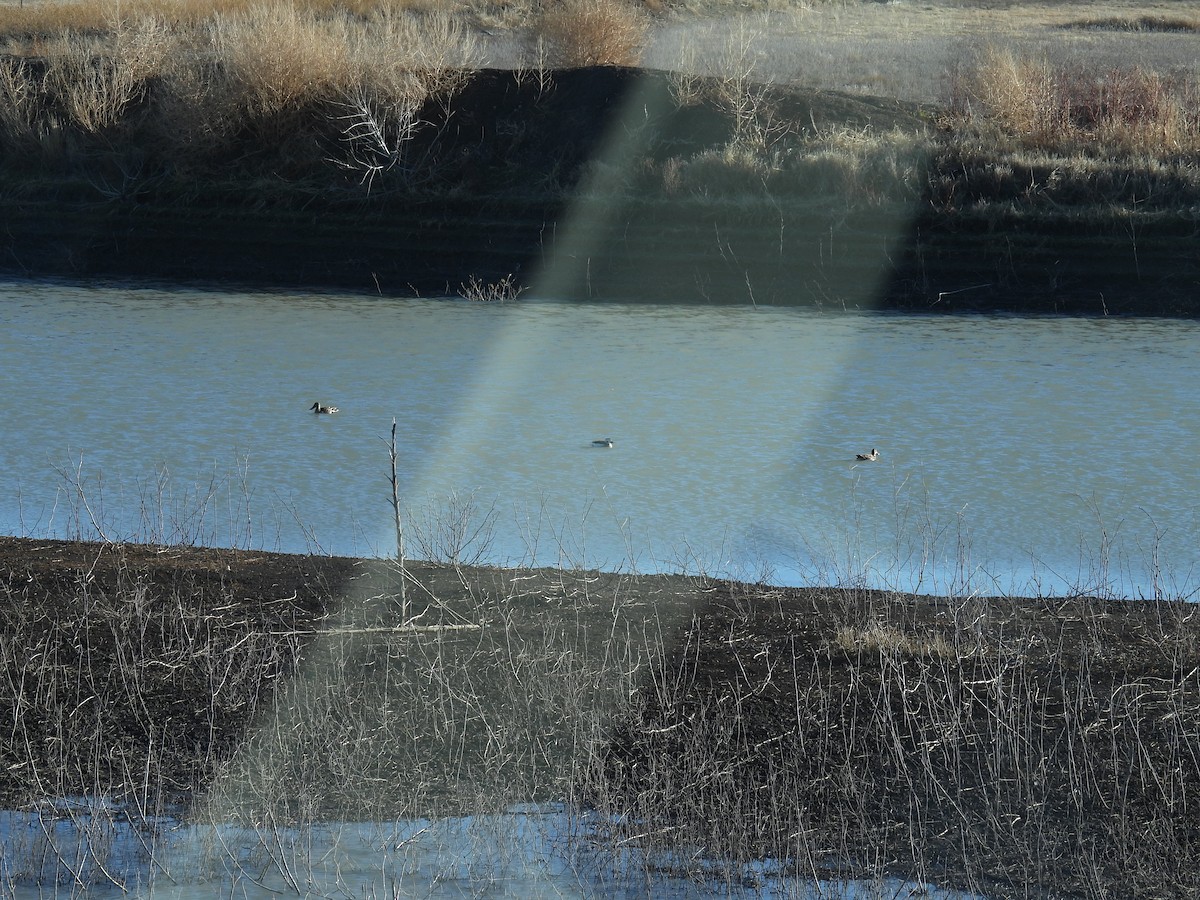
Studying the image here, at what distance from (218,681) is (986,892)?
2.99 m

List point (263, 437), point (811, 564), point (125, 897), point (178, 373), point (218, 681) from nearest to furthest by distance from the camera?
point (125, 897)
point (218, 681)
point (811, 564)
point (263, 437)
point (178, 373)

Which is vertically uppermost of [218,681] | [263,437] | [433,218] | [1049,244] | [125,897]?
[125,897]

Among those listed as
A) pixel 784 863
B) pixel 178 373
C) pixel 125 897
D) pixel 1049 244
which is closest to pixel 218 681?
pixel 125 897

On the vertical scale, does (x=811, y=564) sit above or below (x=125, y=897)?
below

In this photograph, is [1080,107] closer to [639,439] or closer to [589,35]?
[589,35]

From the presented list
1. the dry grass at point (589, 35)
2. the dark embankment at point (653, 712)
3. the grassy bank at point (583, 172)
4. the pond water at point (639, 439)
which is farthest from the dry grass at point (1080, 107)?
the dark embankment at point (653, 712)

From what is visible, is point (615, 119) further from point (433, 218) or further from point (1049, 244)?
point (1049, 244)

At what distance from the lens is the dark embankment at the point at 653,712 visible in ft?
15.8

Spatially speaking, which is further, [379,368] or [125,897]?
[379,368]

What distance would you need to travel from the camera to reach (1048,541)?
824 centimetres

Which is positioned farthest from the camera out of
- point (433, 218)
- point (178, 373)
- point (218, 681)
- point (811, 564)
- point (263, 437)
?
point (433, 218)

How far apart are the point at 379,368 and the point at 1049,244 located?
787 cm

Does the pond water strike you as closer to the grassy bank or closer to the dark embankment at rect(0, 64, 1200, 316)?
the dark embankment at rect(0, 64, 1200, 316)

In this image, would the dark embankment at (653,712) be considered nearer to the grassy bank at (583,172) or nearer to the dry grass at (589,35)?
the grassy bank at (583,172)
